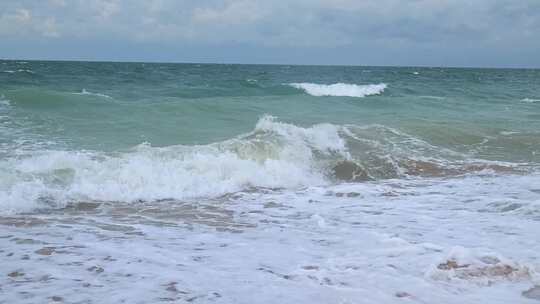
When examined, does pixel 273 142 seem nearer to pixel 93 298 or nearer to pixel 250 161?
pixel 250 161

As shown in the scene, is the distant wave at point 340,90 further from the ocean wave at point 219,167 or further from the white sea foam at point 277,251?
the white sea foam at point 277,251

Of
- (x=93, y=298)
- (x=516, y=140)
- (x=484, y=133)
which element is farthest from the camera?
(x=484, y=133)

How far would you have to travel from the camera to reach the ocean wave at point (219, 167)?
752 cm

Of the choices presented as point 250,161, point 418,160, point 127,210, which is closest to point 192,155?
point 250,161

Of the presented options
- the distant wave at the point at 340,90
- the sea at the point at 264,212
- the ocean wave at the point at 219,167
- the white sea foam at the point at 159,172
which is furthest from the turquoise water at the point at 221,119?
the distant wave at the point at 340,90

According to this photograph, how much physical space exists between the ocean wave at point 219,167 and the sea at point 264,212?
36mm

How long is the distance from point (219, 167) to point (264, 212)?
243 centimetres

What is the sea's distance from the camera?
163 inches

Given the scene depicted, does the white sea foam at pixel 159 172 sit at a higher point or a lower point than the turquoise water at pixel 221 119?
lower

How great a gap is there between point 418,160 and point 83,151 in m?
6.11

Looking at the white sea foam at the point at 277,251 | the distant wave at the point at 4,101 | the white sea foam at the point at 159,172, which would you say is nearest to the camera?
the white sea foam at the point at 277,251

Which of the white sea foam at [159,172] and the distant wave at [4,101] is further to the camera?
the distant wave at [4,101]

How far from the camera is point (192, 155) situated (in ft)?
30.7

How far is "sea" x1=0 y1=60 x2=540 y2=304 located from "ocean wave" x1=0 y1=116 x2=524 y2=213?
0.12 feet
